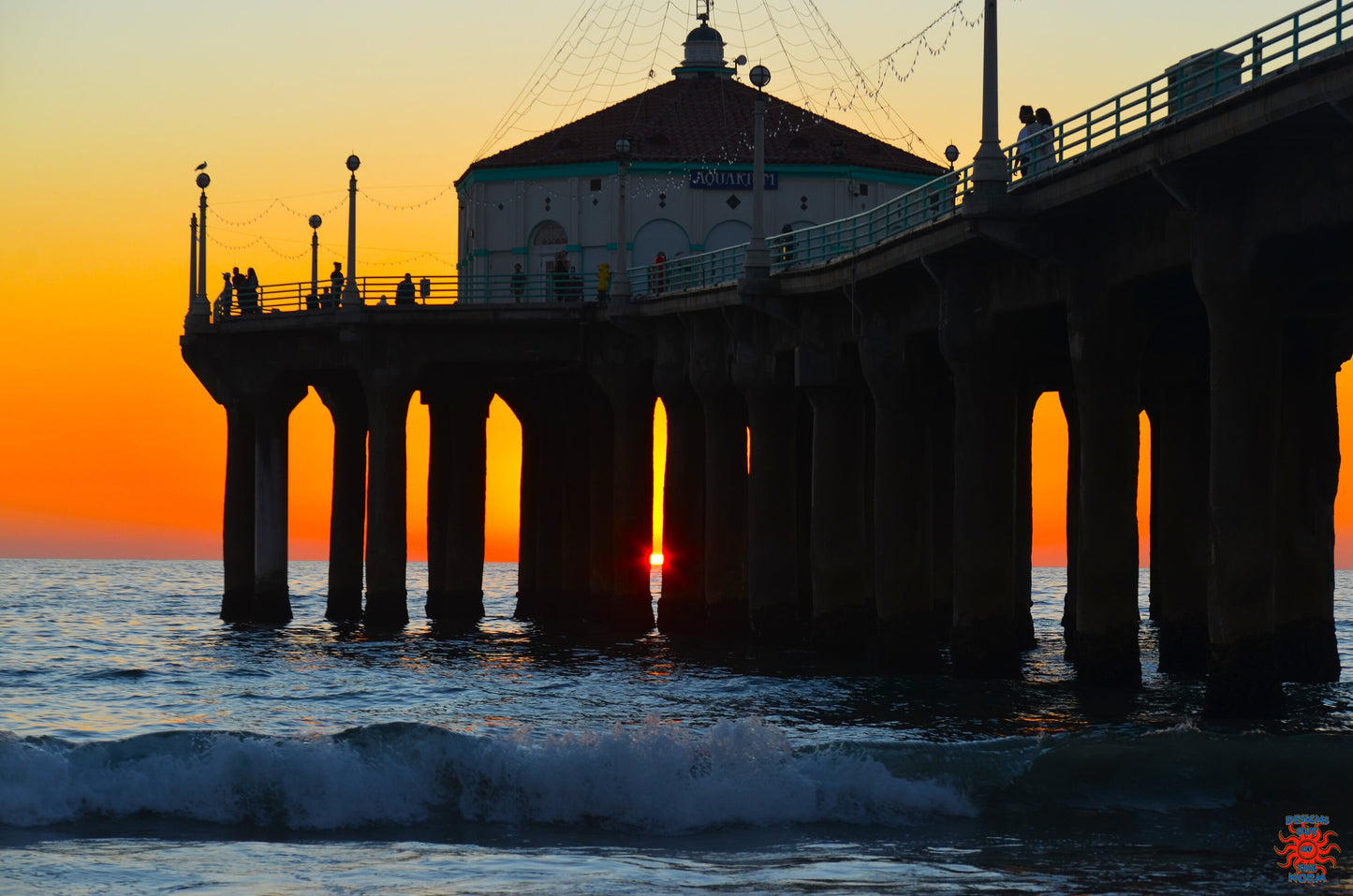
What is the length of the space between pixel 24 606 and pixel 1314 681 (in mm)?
62291

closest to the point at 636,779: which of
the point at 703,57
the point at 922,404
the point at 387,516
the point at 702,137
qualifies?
the point at 922,404

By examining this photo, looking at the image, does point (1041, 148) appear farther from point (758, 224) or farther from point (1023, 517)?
point (1023, 517)

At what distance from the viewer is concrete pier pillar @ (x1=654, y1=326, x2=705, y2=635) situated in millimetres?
50656

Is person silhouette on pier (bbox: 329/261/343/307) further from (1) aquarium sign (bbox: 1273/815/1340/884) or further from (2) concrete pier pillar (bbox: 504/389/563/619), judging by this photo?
(1) aquarium sign (bbox: 1273/815/1340/884)

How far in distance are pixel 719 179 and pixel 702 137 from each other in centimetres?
252

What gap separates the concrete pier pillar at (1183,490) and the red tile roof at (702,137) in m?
24.0

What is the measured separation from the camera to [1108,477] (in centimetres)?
3203

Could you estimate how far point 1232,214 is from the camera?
88.9 feet

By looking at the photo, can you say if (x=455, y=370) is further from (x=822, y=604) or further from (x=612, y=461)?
(x=822, y=604)

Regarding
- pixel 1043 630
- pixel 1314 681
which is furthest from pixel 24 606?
pixel 1314 681

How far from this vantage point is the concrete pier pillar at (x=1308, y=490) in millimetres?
36156

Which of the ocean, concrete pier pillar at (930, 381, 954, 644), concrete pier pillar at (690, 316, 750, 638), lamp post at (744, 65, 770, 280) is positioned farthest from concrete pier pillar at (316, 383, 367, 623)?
the ocean

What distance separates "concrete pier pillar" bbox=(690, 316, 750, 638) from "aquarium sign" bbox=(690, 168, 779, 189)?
12.9 metres

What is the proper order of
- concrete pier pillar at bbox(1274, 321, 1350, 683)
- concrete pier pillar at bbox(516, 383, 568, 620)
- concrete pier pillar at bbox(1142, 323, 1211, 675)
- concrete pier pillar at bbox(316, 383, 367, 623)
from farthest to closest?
concrete pier pillar at bbox(516, 383, 568, 620), concrete pier pillar at bbox(316, 383, 367, 623), concrete pier pillar at bbox(1142, 323, 1211, 675), concrete pier pillar at bbox(1274, 321, 1350, 683)
